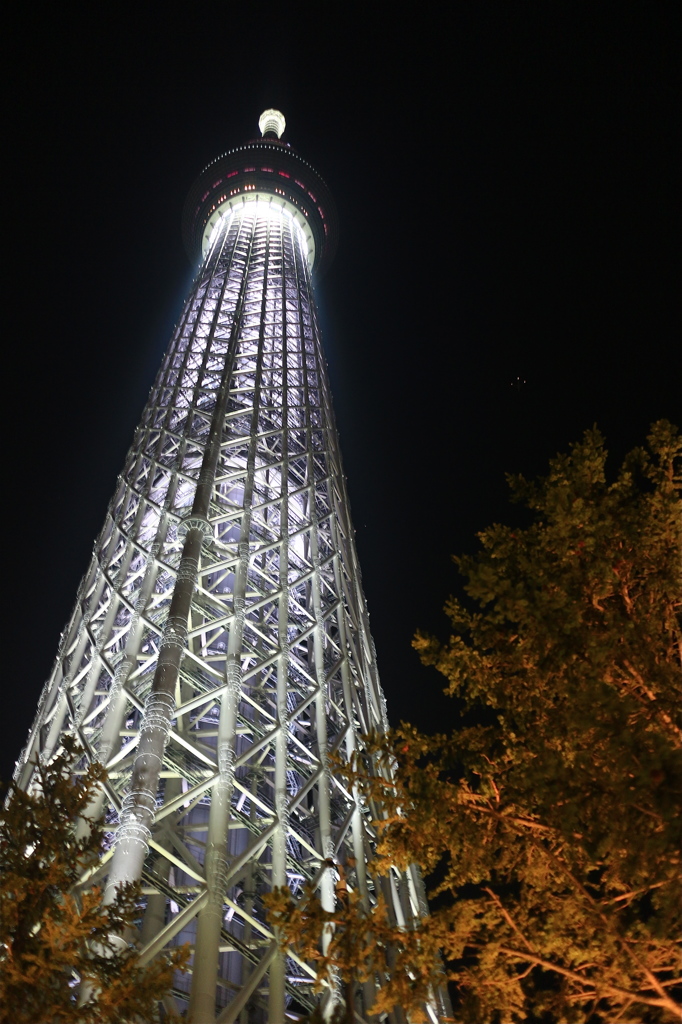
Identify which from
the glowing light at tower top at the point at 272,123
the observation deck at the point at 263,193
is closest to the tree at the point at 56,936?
the observation deck at the point at 263,193

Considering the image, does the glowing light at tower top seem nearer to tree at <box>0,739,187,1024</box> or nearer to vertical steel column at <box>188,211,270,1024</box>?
vertical steel column at <box>188,211,270,1024</box>

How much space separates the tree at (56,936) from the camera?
7.95m

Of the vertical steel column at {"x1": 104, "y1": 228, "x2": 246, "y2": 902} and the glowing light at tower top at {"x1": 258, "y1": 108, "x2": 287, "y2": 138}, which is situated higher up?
the glowing light at tower top at {"x1": 258, "y1": 108, "x2": 287, "y2": 138}

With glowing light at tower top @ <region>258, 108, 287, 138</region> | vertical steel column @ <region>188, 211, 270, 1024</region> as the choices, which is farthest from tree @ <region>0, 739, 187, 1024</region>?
glowing light at tower top @ <region>258, 108, 287, 138</region>

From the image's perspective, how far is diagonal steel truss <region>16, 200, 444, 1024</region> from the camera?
492 inches

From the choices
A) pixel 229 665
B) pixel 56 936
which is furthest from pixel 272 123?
pixel 56 936

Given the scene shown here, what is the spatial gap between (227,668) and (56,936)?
7.36 meters

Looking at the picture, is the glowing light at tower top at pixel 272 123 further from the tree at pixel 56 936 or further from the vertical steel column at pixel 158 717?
the tree at pixel 56 936

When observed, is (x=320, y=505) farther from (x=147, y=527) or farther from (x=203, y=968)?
(x=203, y=968)

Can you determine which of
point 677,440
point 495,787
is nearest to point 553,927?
point 495,787

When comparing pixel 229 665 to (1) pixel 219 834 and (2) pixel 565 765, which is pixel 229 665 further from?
(2) pixel 565 765

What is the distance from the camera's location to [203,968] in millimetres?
10500

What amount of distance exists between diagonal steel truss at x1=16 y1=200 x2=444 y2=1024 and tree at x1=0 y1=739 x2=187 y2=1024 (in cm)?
175

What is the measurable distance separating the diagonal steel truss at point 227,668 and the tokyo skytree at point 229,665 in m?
0.06
